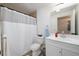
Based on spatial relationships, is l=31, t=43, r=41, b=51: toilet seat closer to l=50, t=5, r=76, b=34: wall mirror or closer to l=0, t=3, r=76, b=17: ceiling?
l=50, t=5, r=76, b=34: wall mirror

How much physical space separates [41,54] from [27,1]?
3.06 feet

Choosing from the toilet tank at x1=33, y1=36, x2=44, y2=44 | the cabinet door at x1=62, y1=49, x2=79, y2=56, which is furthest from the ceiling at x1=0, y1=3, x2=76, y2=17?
the cabinet door at x1=62, y1=49, x2=79, y2=56

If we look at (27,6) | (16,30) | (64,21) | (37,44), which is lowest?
(37,44)

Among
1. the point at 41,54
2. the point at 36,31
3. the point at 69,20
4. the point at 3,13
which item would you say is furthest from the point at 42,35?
the point at 3,13

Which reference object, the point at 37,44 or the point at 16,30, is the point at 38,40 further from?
the point at 16,30

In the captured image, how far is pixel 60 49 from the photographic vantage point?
1545 mm

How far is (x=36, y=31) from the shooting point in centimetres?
168

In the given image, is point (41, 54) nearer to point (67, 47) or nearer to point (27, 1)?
point (67, 47)

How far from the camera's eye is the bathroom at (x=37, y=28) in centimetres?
156

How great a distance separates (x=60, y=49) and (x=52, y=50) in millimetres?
143

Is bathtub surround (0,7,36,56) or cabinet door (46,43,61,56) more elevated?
bathtub surround (0,7,36,56)

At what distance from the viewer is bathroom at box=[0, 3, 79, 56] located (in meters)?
1.56

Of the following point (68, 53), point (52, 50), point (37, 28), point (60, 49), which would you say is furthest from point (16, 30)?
point (68, 53)

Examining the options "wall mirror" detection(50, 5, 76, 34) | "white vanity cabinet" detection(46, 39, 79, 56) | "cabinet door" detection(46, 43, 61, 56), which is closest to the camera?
"white vanity cabinet" detection(46, 39, 79, 56)
